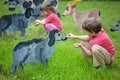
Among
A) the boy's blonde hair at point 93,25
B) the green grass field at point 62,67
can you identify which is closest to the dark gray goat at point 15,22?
the green grass field at point 62,67

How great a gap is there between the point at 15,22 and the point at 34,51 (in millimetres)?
1688

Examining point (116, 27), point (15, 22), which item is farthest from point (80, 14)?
point (15, 22)

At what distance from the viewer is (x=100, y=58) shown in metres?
4.71

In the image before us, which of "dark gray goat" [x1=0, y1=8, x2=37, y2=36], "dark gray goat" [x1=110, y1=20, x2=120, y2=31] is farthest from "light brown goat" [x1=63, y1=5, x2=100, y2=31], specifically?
"dark gray goat" [x1=0, y1=8, x2=37, y2=36]

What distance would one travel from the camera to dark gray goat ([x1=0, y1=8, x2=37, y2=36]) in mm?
6238

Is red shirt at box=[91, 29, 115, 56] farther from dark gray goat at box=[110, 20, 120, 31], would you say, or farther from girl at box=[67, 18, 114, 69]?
dark gray goat at box=[110, 20, 120, 31]

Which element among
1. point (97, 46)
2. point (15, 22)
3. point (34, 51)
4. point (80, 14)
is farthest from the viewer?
→ point (80, 14)

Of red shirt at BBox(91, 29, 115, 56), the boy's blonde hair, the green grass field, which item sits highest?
the boy's blonde hair

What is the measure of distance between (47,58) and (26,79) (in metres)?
0.42

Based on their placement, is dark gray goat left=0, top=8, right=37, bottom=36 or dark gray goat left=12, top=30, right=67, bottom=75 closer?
dark gray goat left=12, top=30, right=67, bottom=75

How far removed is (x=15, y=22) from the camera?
6.33 m

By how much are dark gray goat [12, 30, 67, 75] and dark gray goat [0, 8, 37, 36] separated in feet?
5.01

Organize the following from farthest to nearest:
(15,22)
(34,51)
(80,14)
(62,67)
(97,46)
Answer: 1. (80,14)
2. (15,22)
3. (62,67)
4. (34,51)
5. (97,46)

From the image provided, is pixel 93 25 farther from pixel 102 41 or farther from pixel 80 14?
pixel 80 14
